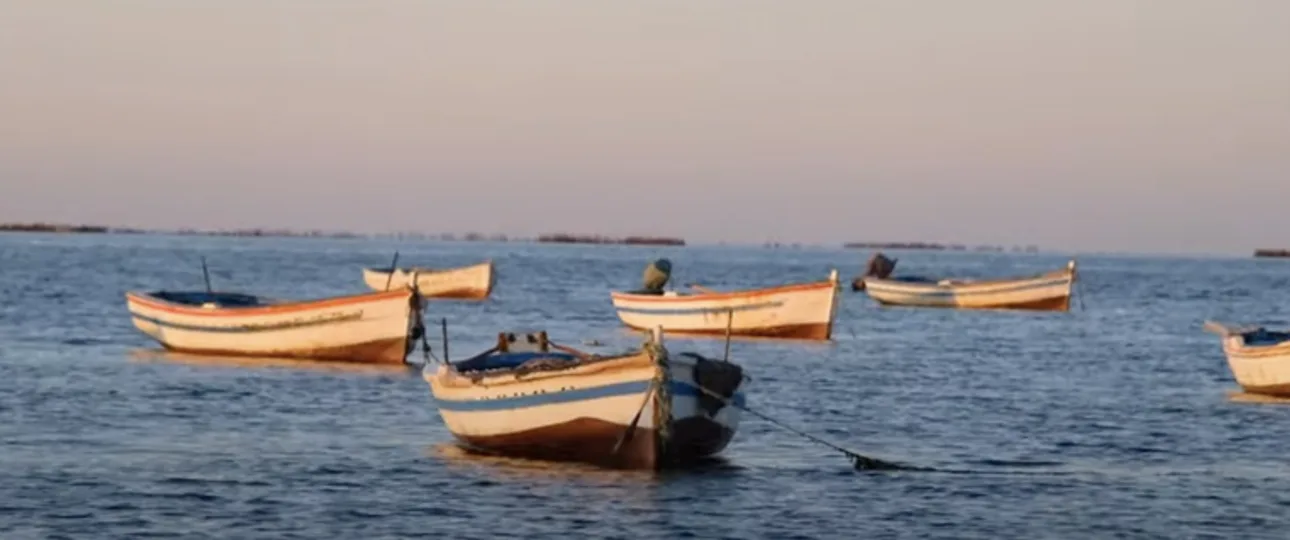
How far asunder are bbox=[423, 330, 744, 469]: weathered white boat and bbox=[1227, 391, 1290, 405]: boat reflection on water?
13964mm

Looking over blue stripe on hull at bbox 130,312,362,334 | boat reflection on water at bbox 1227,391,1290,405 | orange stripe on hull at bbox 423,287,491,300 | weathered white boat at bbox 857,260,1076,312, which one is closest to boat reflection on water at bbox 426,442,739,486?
boat reflection on water at bbox 1227,391,1290,405

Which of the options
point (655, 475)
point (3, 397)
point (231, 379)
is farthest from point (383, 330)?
point (655, 475)

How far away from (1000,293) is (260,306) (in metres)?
42.3

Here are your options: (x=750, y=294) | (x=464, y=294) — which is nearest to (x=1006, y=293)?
(x=464, y=294)

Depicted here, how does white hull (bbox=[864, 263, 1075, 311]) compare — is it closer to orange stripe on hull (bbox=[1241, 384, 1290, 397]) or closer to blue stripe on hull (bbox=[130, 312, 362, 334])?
orange stripe on hull (bbox=[1241, 384, 1290, 397])

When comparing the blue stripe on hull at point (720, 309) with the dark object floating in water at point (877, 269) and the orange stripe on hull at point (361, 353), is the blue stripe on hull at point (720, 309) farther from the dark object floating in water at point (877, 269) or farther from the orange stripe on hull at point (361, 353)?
the dark object floating in water at point (877, 269)

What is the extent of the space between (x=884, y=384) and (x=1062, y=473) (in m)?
14.3

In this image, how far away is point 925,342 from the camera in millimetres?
56500

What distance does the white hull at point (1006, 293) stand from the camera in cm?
7894

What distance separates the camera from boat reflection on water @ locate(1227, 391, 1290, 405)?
3540 cm

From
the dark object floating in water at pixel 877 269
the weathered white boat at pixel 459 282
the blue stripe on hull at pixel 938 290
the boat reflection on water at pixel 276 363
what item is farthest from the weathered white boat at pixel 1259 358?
the dark object floating in water at pixel 877 269

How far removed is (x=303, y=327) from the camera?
41375 mm

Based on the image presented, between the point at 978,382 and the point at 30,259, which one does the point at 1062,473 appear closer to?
the point at 978,382

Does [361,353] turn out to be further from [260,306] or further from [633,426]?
[633,426]
